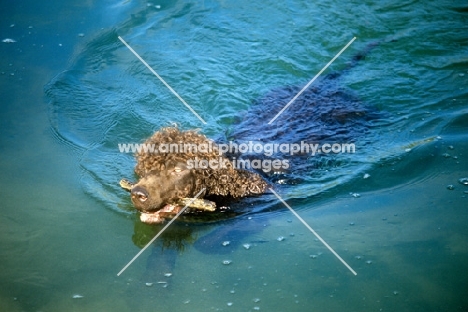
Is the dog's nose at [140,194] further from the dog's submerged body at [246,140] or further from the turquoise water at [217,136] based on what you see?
the turquoise water at [217,136]

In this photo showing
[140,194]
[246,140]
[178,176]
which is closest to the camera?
[140,194]

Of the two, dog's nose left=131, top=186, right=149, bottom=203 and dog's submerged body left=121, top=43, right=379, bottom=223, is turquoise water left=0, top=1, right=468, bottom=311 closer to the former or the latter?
dog's submerged body left=121, top=43, right=379, bottom=223

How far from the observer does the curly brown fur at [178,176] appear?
18.7 ft

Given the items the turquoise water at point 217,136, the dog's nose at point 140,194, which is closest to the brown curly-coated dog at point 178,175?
the dog's nose at point 140,194

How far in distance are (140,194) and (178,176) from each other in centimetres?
56

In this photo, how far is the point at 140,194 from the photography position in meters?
5.55

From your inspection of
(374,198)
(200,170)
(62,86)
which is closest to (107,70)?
(62,86)

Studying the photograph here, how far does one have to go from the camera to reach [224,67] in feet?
31.8

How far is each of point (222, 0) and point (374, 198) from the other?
6.24 meters

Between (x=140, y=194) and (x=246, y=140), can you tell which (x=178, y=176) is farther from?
(x=246, y=140)

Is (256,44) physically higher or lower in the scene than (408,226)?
higher

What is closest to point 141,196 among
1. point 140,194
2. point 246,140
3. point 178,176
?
point 140,194

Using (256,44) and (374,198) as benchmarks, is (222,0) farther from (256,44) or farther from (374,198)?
(374,198)

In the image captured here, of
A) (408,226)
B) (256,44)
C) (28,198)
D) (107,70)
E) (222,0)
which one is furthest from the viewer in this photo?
(222,0)
